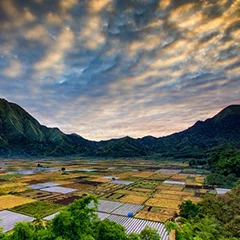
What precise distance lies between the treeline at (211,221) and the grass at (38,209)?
63.0ft

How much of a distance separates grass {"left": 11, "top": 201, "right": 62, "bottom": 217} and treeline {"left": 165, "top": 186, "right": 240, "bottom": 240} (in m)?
19.2

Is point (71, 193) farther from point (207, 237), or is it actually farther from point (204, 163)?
point (204, 163)

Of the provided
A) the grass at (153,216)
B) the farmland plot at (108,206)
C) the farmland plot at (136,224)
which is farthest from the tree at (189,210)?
the farmland plot at (108,206)

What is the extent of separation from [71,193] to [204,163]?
267 ft

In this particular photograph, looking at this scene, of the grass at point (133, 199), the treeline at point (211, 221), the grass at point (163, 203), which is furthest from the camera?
the grass at point (133, 199)

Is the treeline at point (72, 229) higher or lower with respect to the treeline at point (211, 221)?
higher

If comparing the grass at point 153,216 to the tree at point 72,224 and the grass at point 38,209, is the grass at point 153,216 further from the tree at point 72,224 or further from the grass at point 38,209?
the tree at point 72,224

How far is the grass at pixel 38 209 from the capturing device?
30.4 meters

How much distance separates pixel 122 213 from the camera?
31.3 metres

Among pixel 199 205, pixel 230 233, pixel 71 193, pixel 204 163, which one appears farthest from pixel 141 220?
pixel 204 163

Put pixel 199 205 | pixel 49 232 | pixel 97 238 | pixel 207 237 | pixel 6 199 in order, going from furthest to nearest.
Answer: pixel 6 199, pixel 199 205, pixel 207 237, pixel 97 238, pixel 49 232

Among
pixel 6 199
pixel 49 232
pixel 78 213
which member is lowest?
pixel 6 199

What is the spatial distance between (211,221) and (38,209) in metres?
26.1

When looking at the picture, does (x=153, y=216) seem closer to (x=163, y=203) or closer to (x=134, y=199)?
(x=163, y=203)
